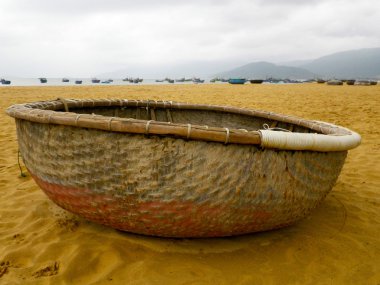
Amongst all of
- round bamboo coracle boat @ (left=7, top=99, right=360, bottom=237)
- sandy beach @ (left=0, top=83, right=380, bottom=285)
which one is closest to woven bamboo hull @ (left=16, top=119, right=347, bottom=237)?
round bamboo coracle boat @ (left=7, top=99, right=360, bottom=237)

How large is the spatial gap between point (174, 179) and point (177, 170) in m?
0.05

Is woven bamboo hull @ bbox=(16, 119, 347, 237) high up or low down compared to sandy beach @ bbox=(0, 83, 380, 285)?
up

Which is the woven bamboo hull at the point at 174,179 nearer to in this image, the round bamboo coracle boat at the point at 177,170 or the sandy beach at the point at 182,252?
the round bamboo coracle boat at the point at 177,170

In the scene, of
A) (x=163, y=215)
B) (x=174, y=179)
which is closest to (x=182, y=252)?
(x=163, y=215)

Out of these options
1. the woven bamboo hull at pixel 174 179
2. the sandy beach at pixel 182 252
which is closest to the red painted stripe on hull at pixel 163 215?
the woven bamboo hull at pixel 174 179

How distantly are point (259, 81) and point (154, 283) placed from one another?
35054 millimetres

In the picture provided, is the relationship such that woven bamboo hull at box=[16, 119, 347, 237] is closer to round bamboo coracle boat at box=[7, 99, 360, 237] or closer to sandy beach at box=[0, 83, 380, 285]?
round bamboo coracle boat at box=[7, 99, 360, 237]

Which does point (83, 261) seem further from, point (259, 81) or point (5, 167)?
point (259, 81)

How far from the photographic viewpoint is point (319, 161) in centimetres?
181

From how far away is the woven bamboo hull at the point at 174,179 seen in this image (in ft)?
5.27

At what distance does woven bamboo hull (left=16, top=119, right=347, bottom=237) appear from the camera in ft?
5.27

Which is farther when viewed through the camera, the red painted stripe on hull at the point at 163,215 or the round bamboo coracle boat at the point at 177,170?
the red painted stripe on hull at the point at 163,215

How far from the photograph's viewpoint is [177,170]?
161 cm

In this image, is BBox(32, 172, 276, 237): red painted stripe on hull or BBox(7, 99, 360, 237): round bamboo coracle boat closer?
BBox(7, 99, 360, 237): round bamboo coracle boat
